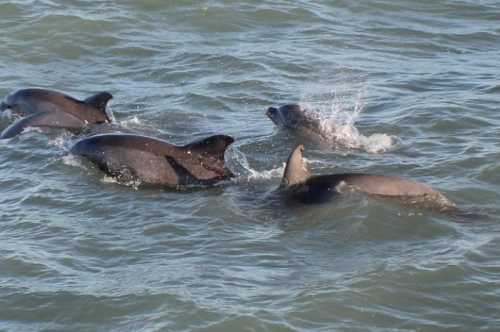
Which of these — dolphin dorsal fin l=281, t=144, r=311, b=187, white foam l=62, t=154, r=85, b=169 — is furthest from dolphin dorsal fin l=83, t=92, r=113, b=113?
dolphin dorsal fin l=281, t=144, r=311, b=187

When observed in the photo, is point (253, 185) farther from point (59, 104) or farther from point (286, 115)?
point (59, 104)

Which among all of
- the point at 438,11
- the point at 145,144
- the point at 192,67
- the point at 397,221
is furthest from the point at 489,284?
the point at 438,11

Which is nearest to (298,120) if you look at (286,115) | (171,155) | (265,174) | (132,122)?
(286,115)

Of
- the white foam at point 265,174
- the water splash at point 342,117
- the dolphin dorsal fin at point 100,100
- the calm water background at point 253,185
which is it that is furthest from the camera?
the dolphin dorsal fin at point 100,100

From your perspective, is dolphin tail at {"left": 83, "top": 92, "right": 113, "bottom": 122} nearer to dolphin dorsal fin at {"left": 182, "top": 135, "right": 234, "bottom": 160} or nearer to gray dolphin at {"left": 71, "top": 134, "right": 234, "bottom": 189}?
gray dolphin at {"left": 71, "top": 134, "right": 234, "bottom": 189}

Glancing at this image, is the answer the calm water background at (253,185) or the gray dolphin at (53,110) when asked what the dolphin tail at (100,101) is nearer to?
the gray dolphin at (53,110)

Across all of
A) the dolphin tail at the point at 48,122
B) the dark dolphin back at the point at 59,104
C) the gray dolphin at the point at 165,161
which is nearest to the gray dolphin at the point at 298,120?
the gray dolphin at the point at 165,161

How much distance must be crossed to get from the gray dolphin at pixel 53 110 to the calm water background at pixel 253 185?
0.74 feet

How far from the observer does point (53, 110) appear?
13.1m

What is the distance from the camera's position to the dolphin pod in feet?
33.0

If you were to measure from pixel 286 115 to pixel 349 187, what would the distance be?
10.3 feet

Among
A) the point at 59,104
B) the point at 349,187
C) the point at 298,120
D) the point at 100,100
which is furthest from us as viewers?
the point at 59,104

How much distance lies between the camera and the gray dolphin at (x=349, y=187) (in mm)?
9969

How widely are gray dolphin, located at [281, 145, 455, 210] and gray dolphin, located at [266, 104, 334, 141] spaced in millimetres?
2513
